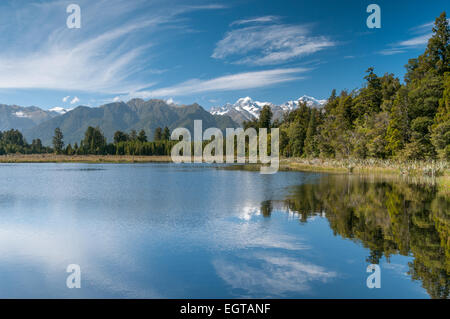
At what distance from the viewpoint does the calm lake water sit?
900 centimetres

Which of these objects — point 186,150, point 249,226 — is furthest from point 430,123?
point 186,150

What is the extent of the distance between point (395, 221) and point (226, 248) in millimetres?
9620

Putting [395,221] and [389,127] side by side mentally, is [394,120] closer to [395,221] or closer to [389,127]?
[389,127]

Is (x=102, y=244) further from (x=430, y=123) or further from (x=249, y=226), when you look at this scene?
(x=430, y=123)

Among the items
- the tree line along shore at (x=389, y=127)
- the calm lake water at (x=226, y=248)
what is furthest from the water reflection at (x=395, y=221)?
the tree line along shore at (x=389, y=127)

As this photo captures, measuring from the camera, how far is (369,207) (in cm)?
2141

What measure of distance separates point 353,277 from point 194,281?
4552mm

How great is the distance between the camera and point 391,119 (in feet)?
216

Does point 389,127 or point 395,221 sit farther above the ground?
point 389,127

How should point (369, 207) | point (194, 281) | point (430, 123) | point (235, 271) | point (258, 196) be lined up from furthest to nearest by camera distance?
1. point (430, 123)
2. point (258, 196)
3. point (369, 207)
4. point (235, 271)
5. point (194, 281)

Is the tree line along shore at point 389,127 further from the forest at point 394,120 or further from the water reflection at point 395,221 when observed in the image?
the water reflection at point 395,221

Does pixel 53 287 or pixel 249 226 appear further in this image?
pixel 249 226

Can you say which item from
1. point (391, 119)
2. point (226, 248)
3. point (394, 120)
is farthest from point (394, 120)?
point (226, 248)
